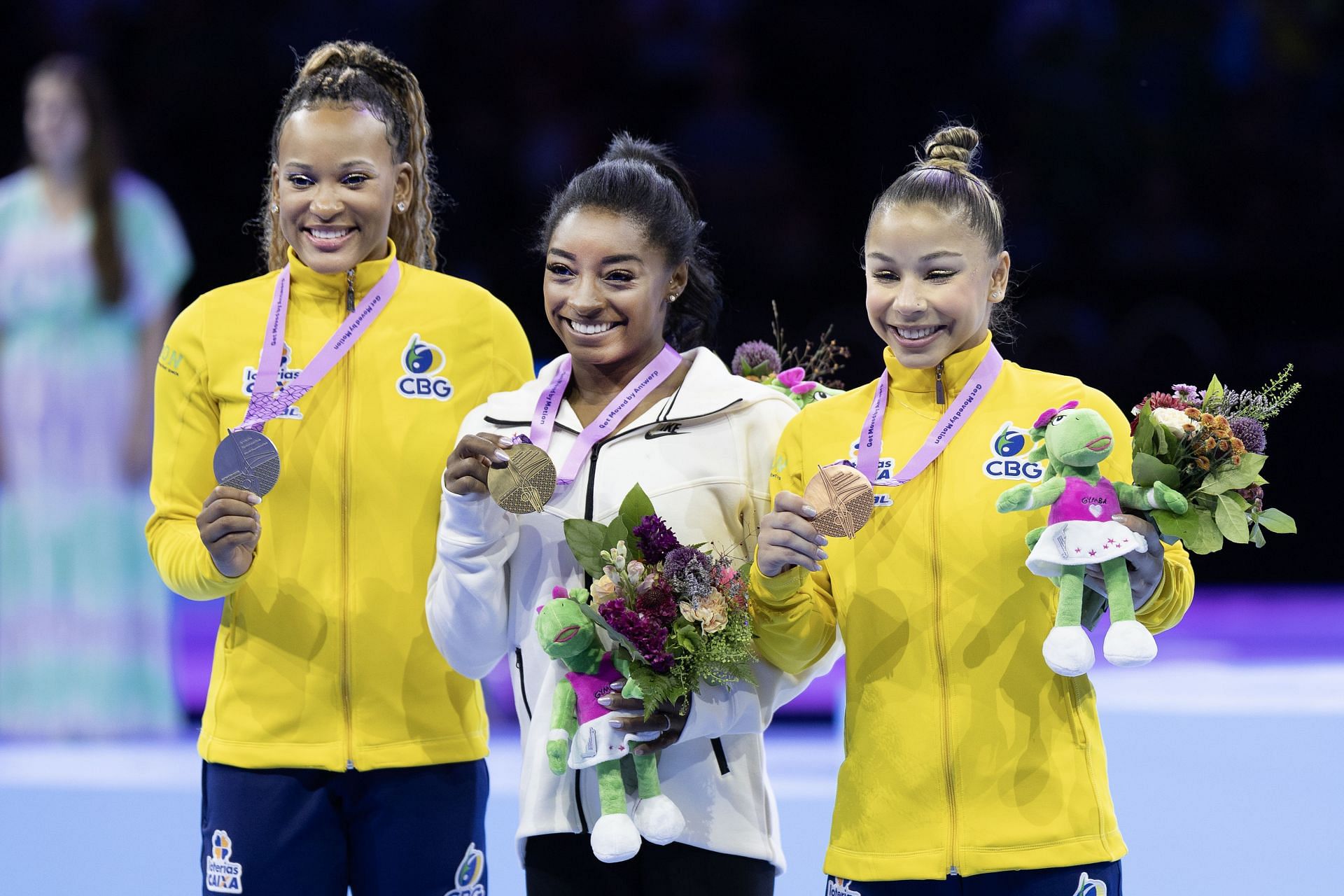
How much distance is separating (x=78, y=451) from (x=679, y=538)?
4932 millimetres

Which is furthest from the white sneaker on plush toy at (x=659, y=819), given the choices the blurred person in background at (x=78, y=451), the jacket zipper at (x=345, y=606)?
the blurred person in background at (x=78, y=451)

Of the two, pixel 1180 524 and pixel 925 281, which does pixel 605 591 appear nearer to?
pixel 925 281

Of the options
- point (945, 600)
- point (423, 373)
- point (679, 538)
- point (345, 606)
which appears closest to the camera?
point (945, 600)

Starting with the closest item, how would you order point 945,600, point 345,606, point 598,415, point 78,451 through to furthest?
1. point 945,600
2. point 598,415
3. point 345,606
4. point 78,451

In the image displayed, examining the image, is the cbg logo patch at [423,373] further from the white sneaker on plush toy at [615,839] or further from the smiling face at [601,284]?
the white sneaker on plush toy at [615,839]

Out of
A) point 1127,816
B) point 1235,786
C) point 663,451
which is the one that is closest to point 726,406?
point 663,451

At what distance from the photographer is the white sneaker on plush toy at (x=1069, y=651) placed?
2.21 m

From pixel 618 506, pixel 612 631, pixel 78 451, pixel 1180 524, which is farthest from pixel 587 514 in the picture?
pixel 78 451

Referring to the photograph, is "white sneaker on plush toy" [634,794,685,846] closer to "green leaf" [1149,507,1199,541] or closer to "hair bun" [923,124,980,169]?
A: "green leaf" [1149,507,1199,541]

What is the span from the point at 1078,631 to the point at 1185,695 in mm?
4682

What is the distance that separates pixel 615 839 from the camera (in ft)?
7.58

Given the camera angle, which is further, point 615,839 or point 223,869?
point 223,869

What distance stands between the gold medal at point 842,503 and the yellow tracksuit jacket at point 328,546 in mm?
861

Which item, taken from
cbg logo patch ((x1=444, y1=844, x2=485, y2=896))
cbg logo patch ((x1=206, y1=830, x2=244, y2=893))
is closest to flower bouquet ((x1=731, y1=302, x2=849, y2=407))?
cbg logo patch ((x1=444, y1=844, x2=485, y2=896))
